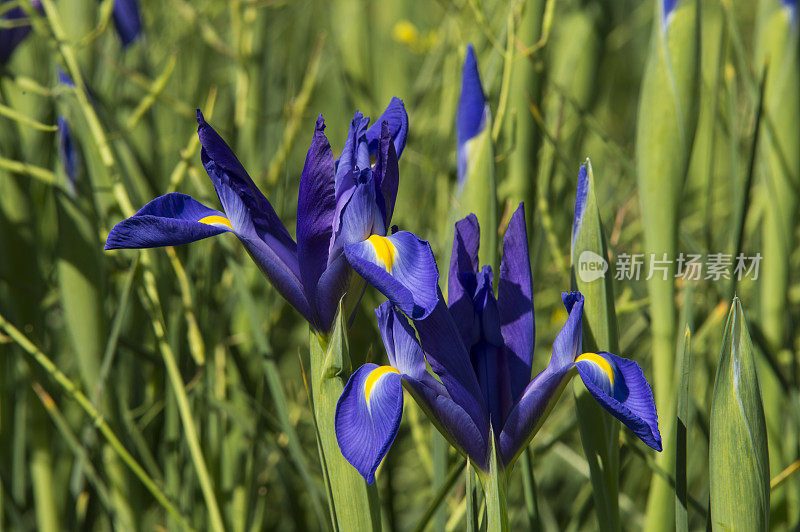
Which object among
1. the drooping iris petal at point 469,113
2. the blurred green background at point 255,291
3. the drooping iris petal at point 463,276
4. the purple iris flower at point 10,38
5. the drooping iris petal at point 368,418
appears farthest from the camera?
the purple iris flower at point 10,38

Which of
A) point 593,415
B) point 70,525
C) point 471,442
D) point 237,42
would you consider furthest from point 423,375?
point 237,42

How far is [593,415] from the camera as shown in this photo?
0.55 meters

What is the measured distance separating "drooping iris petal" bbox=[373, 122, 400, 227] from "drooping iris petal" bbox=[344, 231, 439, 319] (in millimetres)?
31

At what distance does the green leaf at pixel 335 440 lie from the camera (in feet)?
1.51

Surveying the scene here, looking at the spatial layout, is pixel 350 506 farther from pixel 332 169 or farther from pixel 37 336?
pixel 37 336

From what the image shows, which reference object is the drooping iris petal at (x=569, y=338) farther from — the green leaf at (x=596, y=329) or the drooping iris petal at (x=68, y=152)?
the drooping iris petal at (x=68, y=152)

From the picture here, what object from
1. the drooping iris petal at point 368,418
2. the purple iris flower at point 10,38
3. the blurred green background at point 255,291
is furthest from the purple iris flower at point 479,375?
the purple iris flower at point 10,38

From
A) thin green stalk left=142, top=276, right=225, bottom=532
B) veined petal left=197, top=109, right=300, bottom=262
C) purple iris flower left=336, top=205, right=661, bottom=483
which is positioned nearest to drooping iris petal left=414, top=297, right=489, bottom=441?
purple iris flower left=336, top=205, right=661, bottom=483

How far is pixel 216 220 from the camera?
49 centimetres

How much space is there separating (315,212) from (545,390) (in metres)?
0.19

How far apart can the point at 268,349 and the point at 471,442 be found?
27 cm

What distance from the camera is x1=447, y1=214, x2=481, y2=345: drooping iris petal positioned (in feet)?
1.67

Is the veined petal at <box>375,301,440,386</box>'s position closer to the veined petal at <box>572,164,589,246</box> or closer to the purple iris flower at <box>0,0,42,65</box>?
the veined petal at <box>572,164,589,246</box>

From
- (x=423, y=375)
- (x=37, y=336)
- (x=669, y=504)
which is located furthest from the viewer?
(x=37, y=336)
